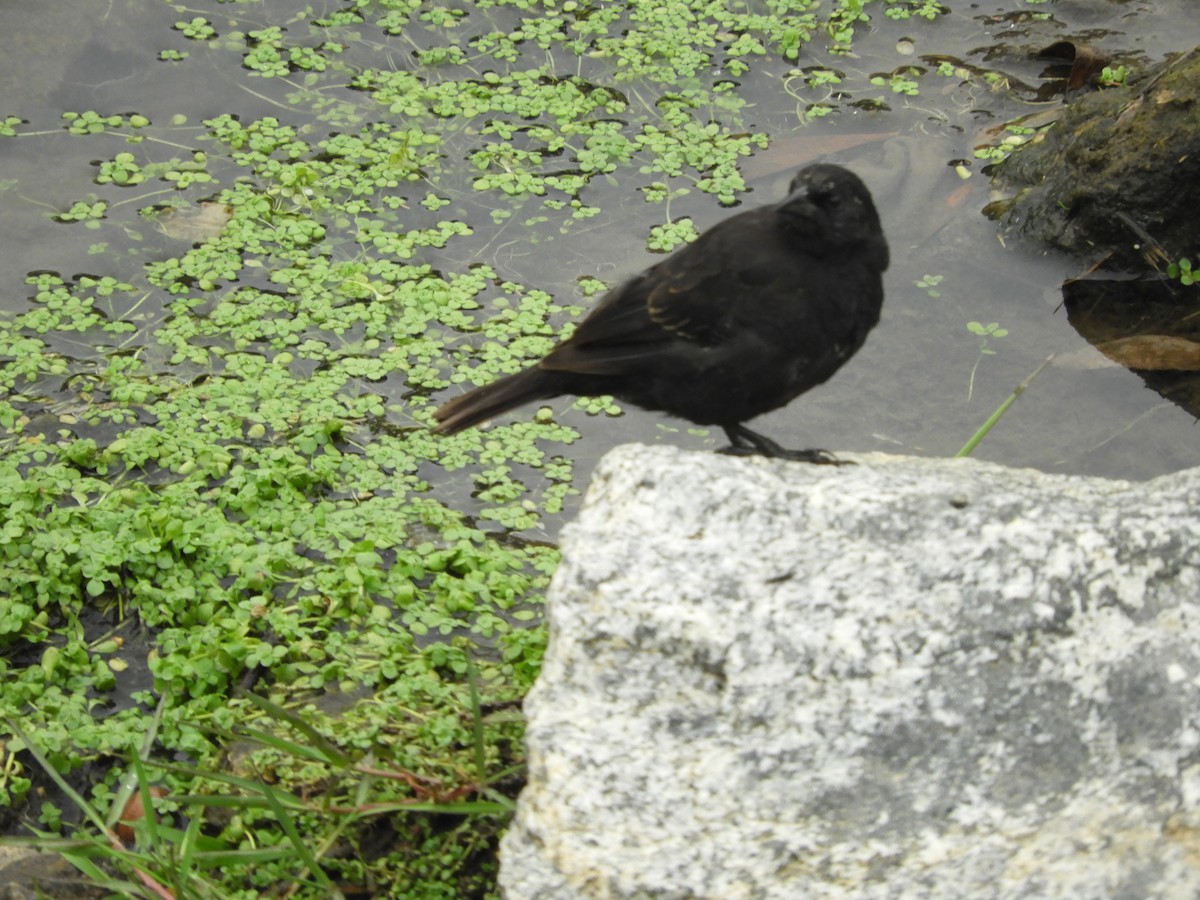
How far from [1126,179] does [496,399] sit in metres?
3.44

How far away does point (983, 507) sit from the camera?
271 cm

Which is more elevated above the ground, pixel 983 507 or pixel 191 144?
pixel 983 507

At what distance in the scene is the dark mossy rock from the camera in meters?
5.91

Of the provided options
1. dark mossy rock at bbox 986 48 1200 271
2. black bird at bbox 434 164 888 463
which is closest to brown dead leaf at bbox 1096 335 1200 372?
dark mossy rock at bbox 986 48 1200 271

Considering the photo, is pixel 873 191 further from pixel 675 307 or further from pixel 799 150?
pixel 675 307

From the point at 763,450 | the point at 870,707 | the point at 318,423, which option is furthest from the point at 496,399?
the point at 870,707

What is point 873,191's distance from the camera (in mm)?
6523

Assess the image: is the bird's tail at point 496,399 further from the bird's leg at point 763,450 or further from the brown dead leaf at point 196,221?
the brown dead leaf at point 196,221

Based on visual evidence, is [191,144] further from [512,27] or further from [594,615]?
[594,615]

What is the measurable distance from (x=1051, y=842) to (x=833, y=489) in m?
0.78

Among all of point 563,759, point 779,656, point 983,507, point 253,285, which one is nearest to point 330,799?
point 563,759

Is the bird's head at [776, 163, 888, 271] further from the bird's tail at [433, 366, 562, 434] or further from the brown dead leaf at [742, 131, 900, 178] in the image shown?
the brown dead leaf at [742, 131, 900, 178]

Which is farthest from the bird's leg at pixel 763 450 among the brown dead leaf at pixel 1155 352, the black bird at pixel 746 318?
the brown dead leaf at pixel 1155 352

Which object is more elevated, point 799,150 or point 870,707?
point 870,707
